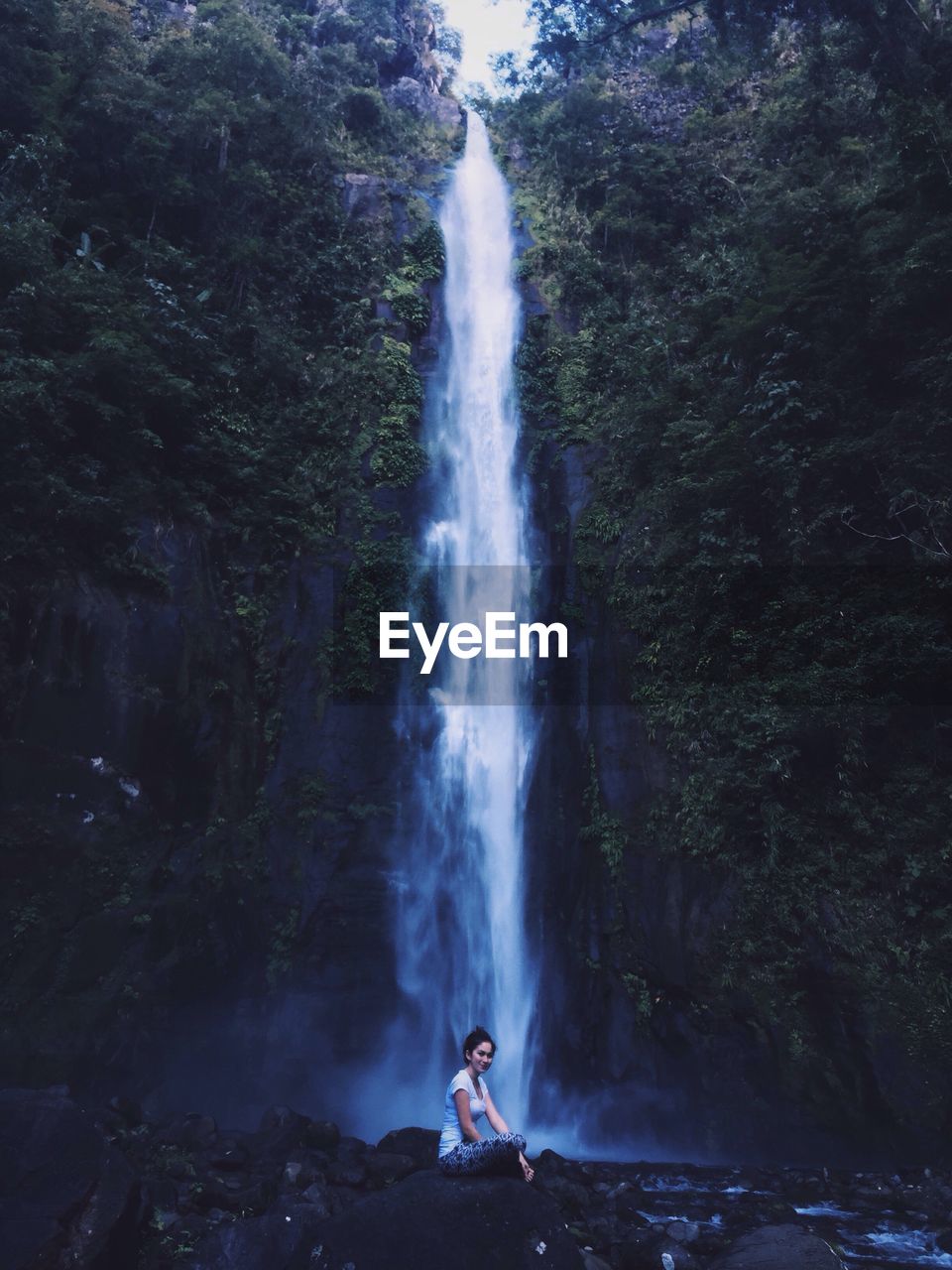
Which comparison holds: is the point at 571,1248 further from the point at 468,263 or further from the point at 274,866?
the point at 468,263

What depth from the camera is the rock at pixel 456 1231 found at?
4.91m

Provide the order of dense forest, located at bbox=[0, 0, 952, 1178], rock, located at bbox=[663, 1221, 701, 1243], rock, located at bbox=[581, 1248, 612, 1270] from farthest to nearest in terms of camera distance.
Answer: dense forest, located at bbox=[0, 0, 952, 1178]
rock, located at bbox=[663, 1221, 701, 1243]
rock, located at bbox=[581, 1248, 612, 1270]

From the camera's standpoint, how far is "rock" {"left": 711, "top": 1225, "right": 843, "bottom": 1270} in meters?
6.10

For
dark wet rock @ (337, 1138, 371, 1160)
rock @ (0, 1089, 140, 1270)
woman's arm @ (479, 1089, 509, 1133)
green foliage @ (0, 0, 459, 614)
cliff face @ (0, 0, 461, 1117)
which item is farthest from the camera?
green foliage @ (0, 0, 459, 614)

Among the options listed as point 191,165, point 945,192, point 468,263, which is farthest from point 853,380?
point 191,165

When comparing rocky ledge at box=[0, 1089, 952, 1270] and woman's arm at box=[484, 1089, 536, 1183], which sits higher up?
woman's arm at box=[484, 1089, 536, 1183]

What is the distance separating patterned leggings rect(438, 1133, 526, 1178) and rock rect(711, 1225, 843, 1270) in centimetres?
283

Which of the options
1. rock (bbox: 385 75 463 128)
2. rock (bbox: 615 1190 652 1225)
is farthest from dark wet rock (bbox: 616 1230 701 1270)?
rock (bbox: 385 75 463 128)

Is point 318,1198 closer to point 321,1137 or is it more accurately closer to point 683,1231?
point 321,1137

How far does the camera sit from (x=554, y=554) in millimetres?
14914

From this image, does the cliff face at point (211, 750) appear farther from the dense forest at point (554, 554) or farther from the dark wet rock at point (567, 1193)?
the dark wet rock at point (567, 1193)

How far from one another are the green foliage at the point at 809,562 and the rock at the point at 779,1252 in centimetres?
341

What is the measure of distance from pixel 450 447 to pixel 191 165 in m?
8.09

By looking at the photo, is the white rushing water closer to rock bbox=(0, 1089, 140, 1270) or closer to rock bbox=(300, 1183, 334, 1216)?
rock bbox=(300, 1183, 334, 1216)
